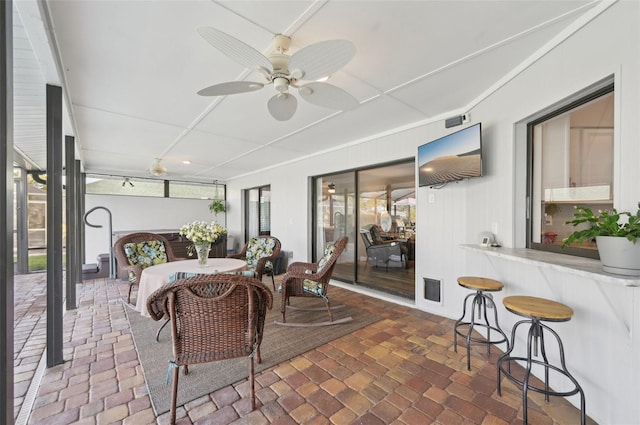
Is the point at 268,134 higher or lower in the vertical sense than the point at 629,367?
higher

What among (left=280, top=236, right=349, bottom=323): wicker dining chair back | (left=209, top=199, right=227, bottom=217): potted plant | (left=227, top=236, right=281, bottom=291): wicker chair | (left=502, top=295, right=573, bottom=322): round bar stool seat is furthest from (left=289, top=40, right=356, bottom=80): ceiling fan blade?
(left=209, top=199, right=227, bottom=217): potted plant

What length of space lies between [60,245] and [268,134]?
2734mm

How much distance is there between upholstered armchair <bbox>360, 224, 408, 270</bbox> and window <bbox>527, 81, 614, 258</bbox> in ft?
8.33

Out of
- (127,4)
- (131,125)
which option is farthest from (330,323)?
(131,125)

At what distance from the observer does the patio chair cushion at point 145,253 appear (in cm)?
374

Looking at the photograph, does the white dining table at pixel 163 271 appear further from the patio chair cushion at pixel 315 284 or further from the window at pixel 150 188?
the window at pixel 150 188

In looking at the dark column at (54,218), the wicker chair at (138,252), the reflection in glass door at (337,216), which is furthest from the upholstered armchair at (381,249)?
the dark column at (54,218)

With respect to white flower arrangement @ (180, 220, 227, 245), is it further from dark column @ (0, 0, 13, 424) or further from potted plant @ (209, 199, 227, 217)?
potted plant @ (209, 199, 227, 217)

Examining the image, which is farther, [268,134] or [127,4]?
[268,134]

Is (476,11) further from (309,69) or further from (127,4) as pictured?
(127,4)

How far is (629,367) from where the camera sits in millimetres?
1462

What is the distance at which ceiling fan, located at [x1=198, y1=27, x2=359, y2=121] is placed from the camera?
1.46 m

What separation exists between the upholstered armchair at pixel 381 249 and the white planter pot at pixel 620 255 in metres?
3.46

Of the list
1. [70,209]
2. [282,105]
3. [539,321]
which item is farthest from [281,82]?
[70,209]
